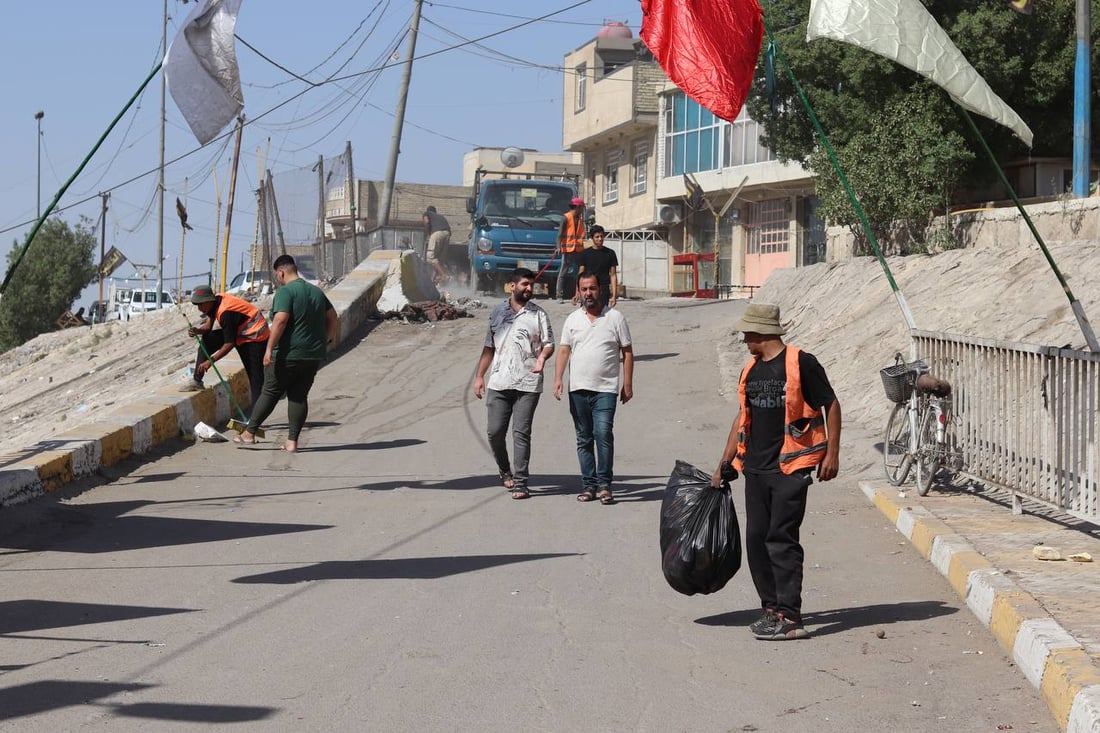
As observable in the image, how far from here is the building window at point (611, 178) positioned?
164 ft

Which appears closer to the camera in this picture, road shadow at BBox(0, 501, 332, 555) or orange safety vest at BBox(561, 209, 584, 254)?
road shadow at BBox(0, 501, 332, 555)

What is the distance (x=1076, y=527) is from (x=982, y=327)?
5812mm

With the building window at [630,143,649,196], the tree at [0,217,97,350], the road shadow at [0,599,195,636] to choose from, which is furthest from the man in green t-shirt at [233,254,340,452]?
the tree at [0,217,97,350]

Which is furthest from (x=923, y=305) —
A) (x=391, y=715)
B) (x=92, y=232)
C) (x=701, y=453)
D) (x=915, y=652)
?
(x=92, y=232)

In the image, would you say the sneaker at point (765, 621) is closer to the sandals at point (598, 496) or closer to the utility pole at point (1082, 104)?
the sandals at point (598, 496)

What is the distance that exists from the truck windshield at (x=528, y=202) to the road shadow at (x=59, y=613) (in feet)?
73.8

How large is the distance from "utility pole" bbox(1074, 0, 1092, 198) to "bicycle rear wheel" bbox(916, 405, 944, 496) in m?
8.91

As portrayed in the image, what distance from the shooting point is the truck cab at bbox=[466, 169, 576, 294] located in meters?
28.8

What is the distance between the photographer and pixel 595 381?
35.1ft

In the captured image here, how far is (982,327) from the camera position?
14242 mm

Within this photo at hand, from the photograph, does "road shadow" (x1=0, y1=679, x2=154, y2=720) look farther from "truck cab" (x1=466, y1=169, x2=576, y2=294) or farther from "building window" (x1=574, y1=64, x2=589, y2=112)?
"building window" (x1=574, y1=64, x2=589, y2=112)

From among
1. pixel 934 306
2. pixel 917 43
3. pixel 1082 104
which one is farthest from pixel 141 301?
pixel 917 43

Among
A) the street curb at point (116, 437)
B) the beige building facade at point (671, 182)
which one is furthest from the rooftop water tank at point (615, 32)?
the street curb at point (116, 437)

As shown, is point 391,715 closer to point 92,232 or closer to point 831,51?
point 831,51
